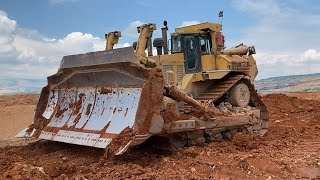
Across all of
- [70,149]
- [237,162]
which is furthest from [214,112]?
[70,149]

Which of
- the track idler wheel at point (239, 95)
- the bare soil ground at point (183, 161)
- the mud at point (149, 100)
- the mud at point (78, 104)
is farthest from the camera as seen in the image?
the track idler wheel at point (239, 95)

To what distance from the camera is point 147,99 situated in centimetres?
710

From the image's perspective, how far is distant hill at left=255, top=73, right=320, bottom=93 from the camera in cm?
3566

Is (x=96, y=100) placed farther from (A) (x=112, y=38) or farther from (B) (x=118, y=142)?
(A) (x=112, y=38)

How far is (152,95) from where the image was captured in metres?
7.14

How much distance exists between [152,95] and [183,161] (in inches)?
47.8

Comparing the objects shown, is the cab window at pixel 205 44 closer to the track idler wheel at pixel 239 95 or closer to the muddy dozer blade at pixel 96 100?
the track idler wheel at pixel 239 95

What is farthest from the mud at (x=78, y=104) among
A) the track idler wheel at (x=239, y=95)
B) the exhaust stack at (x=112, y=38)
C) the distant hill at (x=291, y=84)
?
the distant hill at (x=291, y=84)

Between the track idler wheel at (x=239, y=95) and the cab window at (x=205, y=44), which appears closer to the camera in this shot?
the track idler wheel at (x=239, y=95)

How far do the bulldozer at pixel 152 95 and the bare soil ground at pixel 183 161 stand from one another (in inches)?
12.6

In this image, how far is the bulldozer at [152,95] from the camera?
23.8 feet

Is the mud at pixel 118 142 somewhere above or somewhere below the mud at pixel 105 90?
below

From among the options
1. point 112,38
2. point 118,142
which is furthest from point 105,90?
point 112,38

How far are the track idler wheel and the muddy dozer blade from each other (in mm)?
3206
